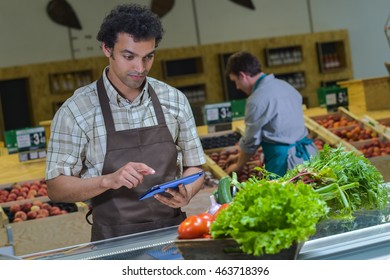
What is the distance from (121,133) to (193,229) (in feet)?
3.98

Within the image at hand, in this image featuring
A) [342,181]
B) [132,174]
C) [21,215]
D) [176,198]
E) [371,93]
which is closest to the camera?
[342,181]

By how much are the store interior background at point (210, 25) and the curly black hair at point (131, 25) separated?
7902 millimetres

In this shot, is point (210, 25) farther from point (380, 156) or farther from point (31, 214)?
point (31, 214)

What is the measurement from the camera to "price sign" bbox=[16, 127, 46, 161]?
20.9ft

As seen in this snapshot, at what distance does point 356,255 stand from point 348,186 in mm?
361

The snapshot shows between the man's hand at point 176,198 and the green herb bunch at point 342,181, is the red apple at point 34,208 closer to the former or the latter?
the man's hand at point 176,198

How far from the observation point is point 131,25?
9.75 ft

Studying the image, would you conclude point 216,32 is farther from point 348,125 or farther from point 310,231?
point 310,231

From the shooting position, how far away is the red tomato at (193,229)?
1.91 metres

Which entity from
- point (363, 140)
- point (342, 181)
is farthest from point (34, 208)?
point (342, 181)

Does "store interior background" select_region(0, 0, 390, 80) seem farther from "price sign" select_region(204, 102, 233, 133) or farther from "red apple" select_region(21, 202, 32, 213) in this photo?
"red apple" select_region(21, 202, 32, 213)

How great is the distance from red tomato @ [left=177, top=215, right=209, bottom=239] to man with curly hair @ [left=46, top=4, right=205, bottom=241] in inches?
38.4
